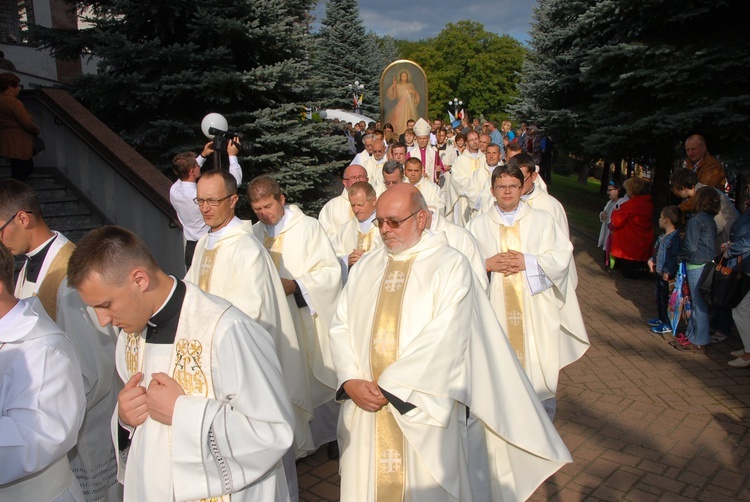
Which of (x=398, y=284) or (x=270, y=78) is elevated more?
(x=270, y=78)

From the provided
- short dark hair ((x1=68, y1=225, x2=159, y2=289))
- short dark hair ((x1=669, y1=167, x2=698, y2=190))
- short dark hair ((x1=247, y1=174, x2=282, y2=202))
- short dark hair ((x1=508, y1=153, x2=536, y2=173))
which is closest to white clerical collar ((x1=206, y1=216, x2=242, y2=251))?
short dark hair ((x1=247, y1=174, x2=282, y2=202))

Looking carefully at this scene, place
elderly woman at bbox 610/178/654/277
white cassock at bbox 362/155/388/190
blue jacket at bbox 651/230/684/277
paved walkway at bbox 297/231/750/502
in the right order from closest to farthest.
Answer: paved walkway at bbox 297/231/750/502 < blue jacket at bbox 651/230/684/277 < elderly woman at bbox 610/178/654/277 < white cassock at bbox 362/155/388/190

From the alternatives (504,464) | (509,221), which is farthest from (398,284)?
(509,221)

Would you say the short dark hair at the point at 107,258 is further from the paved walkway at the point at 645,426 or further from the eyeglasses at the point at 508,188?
the eyeglasses at the point at 508,188

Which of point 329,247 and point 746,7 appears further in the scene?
point 746,7

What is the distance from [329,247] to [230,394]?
Result: 3.13 meters

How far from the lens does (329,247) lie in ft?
18.1

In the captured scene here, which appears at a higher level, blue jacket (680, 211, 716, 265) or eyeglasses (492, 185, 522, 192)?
eyeglasses (492, 185, 522, 192)

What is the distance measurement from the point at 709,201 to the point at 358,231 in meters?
4.35

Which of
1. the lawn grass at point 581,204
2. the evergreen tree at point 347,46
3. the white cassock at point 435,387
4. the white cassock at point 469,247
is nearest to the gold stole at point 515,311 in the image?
the white cassock at point 469,247

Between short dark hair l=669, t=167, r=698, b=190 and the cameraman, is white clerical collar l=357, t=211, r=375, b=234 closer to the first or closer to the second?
the cameraman

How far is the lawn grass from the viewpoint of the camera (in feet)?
50.9

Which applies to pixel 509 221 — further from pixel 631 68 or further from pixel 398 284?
pixel 631 68

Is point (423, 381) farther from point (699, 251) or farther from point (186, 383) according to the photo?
point (699, 251)
